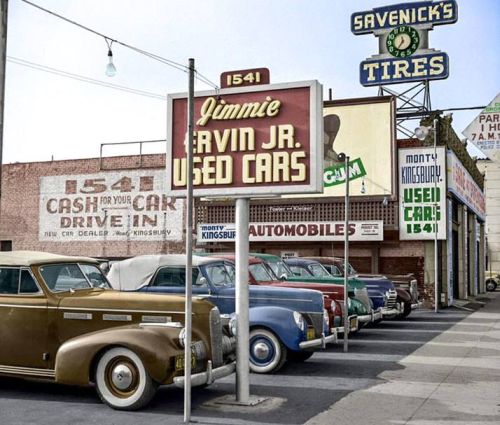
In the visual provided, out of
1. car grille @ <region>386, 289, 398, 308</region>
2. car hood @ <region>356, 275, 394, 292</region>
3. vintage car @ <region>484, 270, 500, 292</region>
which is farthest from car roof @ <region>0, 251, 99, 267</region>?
vintage car @ <region>484, 270, 500, 292</region>

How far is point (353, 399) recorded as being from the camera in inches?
339

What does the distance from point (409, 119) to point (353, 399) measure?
21.4m

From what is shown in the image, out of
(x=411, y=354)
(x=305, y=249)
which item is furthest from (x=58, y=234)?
(x=411, y=354)

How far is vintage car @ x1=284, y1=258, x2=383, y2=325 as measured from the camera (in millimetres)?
14617

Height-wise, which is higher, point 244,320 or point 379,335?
point 244,320

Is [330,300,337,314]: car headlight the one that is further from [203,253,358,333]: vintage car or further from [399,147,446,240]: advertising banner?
[399,147,446,240]: advertising banner

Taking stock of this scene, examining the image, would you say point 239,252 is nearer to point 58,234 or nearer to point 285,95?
point 285,95

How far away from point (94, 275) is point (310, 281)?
19.7 feet

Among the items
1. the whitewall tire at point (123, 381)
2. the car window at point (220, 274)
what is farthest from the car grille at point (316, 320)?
the whitewall tire at point (123, 381)

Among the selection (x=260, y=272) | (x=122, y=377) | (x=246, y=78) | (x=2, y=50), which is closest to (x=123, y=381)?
(x=122, y=377)

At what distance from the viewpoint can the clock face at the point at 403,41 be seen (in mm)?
29438

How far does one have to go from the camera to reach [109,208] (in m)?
30.7

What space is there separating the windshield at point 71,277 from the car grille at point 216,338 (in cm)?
183

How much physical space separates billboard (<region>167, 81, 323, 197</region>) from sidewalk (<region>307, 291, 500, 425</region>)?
2.66m
